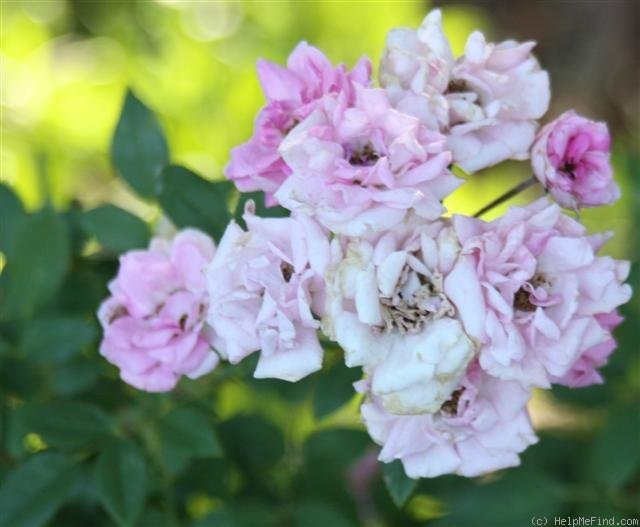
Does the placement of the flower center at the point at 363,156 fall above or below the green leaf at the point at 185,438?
above

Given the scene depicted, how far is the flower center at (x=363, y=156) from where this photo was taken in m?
0.89

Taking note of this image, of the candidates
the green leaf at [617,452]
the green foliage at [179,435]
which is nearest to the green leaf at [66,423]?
the green foliage at [179,435]

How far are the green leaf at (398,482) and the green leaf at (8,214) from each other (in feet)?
1.84

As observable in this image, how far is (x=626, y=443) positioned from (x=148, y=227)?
2.37ft

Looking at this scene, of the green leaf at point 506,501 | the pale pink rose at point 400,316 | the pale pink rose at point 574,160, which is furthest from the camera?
the green leaf at point 506,501

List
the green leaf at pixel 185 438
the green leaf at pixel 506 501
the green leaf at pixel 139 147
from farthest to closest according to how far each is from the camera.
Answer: the green leaf at pixel 506 501 < the green leaf at pixel 139 147 < the green leaf at pixel 185 438

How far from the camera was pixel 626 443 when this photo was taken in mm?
1359

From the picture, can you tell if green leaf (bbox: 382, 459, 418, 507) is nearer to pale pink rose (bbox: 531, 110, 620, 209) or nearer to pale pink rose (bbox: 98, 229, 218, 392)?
pale pink rose (bbox: 98, 229, 218, 392)

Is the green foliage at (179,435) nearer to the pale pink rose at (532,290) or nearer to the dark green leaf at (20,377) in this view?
the dark green leaf at (20,377)

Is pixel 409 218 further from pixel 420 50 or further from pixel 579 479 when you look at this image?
pixel 579 479

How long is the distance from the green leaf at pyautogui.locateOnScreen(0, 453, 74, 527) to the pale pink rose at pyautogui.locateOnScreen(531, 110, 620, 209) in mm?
594

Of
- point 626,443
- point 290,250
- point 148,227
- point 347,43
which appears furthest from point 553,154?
point 347,43

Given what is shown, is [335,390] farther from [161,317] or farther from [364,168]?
[364,168]

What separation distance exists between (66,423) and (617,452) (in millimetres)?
745
